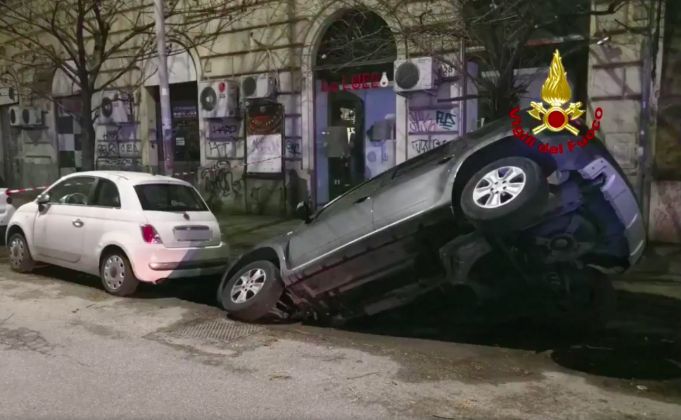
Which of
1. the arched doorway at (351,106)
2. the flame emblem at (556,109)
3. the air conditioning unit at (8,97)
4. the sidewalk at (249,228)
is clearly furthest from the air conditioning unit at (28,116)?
the flame emblem at (556,109)

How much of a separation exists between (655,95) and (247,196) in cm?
923

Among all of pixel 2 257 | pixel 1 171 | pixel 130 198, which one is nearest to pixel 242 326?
pixel 130 198

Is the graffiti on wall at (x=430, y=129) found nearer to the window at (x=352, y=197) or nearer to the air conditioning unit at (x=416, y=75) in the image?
the air conditioning unit at (x=416, y=75)

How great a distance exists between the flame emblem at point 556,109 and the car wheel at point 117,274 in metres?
4.92

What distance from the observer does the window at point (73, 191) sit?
799 cm

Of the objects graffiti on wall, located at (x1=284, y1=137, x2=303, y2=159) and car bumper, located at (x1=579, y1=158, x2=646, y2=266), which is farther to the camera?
graffiti on wall, located at (x1=284, y1=137, x2=303, y2=159)

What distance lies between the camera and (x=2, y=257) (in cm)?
1021

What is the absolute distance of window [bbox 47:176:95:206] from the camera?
26.2 feet

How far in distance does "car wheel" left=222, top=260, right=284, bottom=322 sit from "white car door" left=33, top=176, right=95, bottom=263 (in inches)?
96.4

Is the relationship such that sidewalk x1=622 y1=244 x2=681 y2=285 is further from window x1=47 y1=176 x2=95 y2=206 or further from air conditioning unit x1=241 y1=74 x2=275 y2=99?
air conditioning unit x1=241 y1=74 x2=275 y2=99

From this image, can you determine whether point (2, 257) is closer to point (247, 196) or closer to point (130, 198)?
point (130, 198)

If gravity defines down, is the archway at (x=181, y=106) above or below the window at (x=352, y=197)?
above

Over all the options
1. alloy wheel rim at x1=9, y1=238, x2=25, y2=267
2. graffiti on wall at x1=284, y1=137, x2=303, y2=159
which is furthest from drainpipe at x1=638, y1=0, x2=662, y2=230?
alloy wheel rim at x1=9, y1=238, x2=25, y2=267

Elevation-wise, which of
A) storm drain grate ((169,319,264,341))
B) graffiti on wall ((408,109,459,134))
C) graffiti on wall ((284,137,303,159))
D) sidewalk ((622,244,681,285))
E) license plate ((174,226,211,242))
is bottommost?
storm drain grate ((169,319,264,341))
